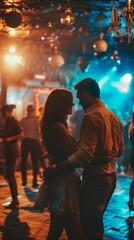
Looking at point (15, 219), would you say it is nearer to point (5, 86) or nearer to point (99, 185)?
point (99, 185)

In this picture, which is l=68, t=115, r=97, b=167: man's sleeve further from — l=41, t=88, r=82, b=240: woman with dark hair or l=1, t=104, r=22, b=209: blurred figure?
l=1, t=104, r=22, b=209: blurred figure

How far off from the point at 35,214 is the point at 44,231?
1099mm

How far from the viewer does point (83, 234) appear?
3.57 m

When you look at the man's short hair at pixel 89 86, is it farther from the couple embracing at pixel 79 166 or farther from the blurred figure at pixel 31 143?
the blurred figure at pixel 31 143

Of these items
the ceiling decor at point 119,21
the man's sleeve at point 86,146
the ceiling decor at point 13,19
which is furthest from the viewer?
the ceiling decor at point 13,19

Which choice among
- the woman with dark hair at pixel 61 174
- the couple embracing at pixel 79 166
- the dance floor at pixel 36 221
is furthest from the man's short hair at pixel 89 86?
the dance floor at pixel 36 221

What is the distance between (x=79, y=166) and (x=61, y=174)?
0.68ft

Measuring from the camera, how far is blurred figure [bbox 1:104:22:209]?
721 centimetres

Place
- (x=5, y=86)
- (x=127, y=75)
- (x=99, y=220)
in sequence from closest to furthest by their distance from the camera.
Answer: (x=99, y=220) → (x=5, y=86) → (x=127, y=75)

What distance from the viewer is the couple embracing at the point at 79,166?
3477 mm

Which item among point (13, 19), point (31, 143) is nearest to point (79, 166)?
point (13, 19)

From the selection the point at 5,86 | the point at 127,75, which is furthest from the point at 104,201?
the point at 127,75

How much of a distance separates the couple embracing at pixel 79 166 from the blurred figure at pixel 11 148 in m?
3.69

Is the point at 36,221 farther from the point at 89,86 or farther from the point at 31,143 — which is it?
the point at 31,143
